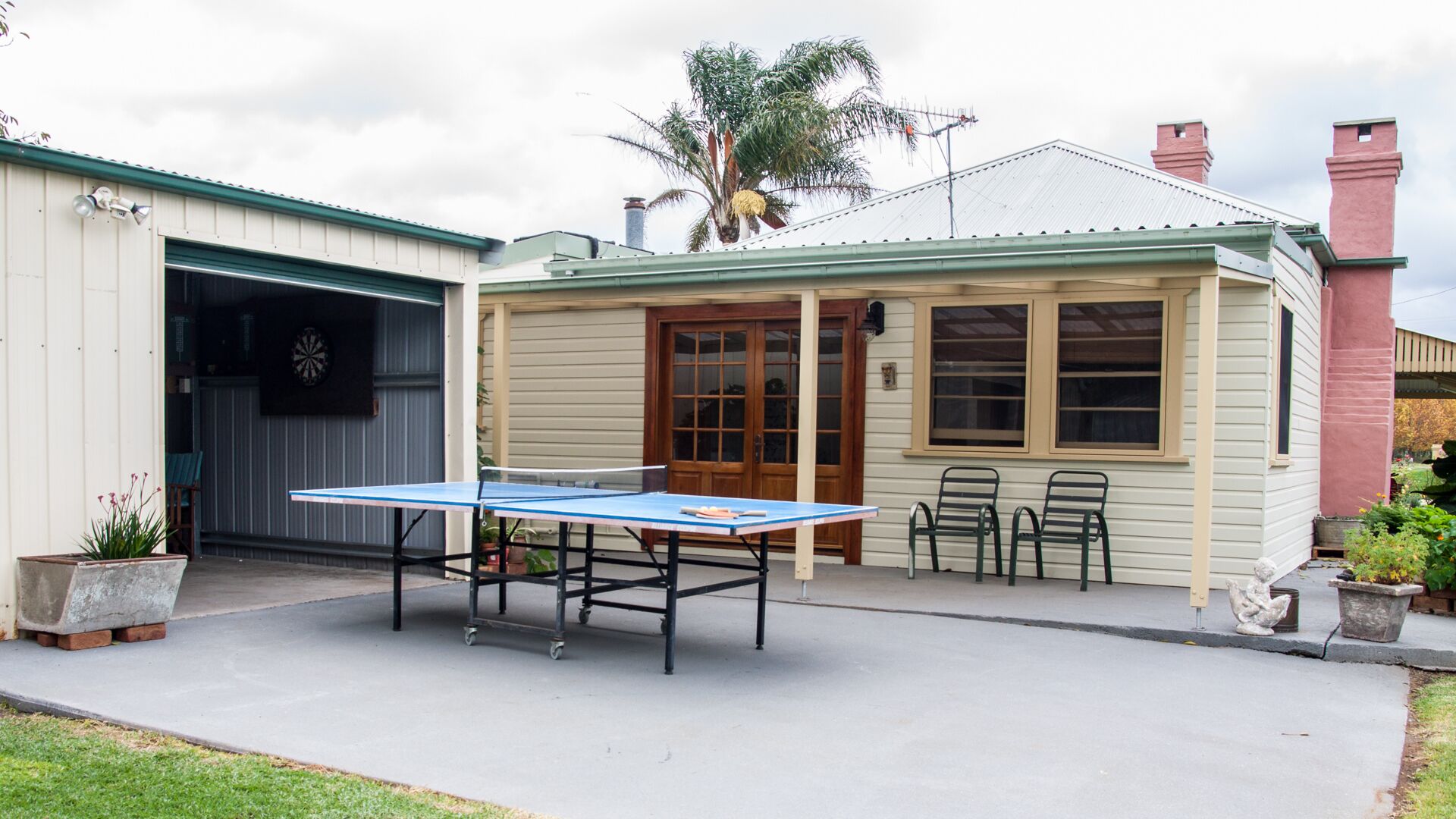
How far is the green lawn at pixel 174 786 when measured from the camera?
10.9 ft

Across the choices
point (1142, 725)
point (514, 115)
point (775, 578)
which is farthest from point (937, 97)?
point (1142, 725)

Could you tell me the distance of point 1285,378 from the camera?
9508 mm

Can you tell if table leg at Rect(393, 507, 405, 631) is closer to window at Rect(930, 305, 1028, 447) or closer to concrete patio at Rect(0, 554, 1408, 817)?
concrete patio at Rect(0, 554, 1408, 817)

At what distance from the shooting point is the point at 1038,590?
8164 mm

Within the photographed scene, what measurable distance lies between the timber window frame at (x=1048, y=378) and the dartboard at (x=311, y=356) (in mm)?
4729

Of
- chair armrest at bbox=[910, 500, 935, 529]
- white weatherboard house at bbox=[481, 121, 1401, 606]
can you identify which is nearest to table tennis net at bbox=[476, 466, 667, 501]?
white weatherboard house at bbox=[481, 121, 1401, 606]

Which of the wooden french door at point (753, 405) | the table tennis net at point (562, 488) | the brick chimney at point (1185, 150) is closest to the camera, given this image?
the table tennis net at point (562, 488)

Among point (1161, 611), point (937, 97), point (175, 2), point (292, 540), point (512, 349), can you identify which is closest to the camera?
point (1161, 611)

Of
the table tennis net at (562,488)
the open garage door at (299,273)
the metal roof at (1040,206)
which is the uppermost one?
the metal roof at (1040,206)

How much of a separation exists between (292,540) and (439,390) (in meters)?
2.07

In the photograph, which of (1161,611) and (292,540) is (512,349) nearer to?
(292,540)

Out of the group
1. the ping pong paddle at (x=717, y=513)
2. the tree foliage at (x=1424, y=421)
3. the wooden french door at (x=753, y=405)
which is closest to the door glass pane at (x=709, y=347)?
the wooden french door at (x=753, y=405)

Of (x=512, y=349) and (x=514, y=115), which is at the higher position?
(x=514, y=115)

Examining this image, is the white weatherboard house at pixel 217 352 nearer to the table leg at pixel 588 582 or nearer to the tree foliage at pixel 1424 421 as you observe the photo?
the table leg at pixel 588 582
